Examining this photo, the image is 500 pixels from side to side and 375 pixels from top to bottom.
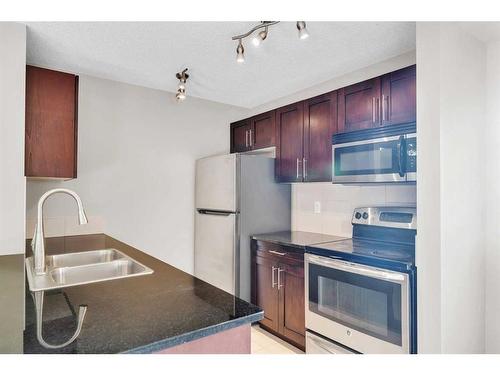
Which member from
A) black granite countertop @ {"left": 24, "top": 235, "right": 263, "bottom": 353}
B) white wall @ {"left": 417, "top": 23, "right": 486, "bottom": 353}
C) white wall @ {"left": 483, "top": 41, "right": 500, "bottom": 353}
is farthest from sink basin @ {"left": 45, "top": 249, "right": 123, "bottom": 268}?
white wall @ {"left": 483, "top": 41, "right": 500, "bottom": 353}

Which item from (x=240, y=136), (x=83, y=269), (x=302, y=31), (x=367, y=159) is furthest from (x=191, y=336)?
(x=240, y=136)

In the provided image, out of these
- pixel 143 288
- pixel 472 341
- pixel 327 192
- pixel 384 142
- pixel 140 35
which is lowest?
pixel 472 341

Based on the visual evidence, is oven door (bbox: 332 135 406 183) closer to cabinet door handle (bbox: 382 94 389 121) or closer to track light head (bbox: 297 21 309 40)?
cabinet door handle (bbox: 382 94 389 121)

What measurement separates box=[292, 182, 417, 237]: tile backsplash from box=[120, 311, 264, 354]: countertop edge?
1.80 metres

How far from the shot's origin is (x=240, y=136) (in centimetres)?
363

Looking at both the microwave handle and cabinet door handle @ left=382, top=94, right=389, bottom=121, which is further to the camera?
cabinet door handle @ left=382, top=94, right=389, bottom=121

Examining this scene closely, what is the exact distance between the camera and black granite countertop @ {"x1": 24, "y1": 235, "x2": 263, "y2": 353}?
2.62ft

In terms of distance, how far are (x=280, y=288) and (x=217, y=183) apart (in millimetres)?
1162

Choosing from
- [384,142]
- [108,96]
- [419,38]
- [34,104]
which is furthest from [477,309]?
[108,96]

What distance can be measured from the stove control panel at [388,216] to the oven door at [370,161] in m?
0.33

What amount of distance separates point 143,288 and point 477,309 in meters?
1.99
